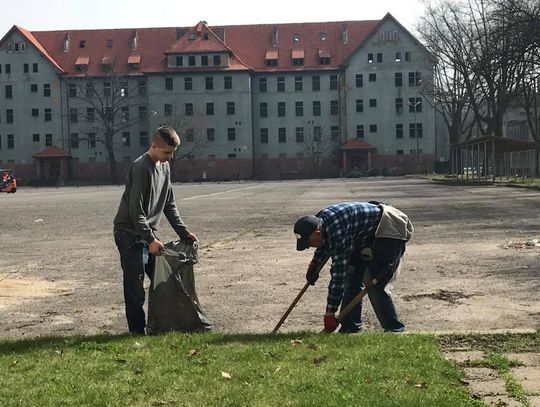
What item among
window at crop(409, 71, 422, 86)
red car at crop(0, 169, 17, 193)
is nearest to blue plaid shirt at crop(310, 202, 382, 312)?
red car at crop(0, 169, 17, 193)

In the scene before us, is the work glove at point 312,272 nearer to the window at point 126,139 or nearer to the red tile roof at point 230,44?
the red tile roof at point 230,44

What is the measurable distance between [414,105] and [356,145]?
7749mm

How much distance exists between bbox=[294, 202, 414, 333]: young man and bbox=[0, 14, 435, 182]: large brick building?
8516cm

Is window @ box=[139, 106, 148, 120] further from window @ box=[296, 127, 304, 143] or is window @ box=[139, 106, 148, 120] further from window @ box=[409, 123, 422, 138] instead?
window @ box=[409, 123, 422, 138]

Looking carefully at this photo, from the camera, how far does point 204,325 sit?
23.8 feet

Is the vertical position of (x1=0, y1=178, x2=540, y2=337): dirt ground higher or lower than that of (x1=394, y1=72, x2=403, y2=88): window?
lower

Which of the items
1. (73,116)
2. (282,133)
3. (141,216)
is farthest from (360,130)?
(141,216)

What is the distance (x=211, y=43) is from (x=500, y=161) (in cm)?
4113

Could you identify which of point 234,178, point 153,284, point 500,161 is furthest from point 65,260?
point 234,178

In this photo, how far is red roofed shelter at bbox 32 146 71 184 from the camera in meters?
93.2

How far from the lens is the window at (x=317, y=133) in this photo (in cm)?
9406

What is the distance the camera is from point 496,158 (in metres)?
60.8

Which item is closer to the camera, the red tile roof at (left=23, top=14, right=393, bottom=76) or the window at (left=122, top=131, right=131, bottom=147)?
the window at (left=122, top=131, right=131, bottom=147)

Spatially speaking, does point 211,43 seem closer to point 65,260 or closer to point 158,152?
point 65,260
